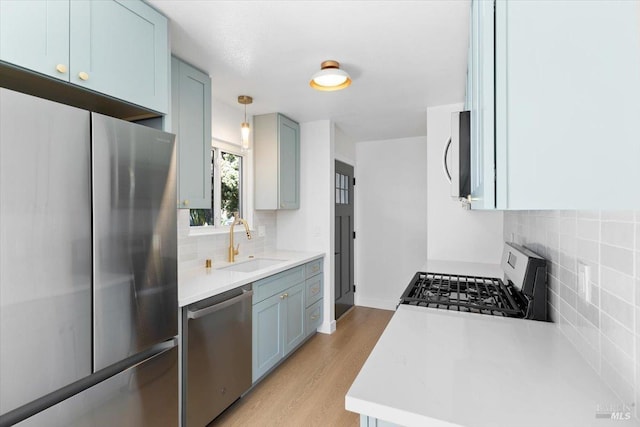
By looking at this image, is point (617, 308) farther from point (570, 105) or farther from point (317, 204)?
point (317, 204)

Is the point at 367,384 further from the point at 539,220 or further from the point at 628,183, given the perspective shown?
the point at 539,220

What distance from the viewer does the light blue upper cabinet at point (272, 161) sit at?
319cm

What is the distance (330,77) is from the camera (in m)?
2.07

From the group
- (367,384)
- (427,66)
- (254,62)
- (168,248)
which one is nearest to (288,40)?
(254,62)

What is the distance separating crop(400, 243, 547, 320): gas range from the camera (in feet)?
4.40

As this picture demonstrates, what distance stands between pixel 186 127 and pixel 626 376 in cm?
227

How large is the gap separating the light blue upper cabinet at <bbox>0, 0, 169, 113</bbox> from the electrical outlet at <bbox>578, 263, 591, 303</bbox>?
6.04 ft

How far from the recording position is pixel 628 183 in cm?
45

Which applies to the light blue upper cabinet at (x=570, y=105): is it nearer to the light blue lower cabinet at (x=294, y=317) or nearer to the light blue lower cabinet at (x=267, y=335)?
the light blue lower cabinet at (x=267, y=335)

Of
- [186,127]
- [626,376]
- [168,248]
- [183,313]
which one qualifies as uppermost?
[186,127]

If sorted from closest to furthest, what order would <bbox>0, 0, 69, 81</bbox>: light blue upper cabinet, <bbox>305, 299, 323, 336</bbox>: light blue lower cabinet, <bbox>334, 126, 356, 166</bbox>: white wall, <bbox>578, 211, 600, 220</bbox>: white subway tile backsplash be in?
<bbox>578, 211, 600, 220</bbox>: white subway tile backsplash
<bbox>0, 0, 69, 81</bbox>: light blue upper cabinet
<bbox>305, 299, 323, 336</bbox>: light blue lower cabinet
<bbox>334, 126, 356, 166</bbox>: white wall

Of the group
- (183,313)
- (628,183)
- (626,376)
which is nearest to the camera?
(628,183)

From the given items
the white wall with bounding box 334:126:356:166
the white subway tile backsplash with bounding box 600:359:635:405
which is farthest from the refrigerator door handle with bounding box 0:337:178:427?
the white wall with bounding box 334:126:356:166

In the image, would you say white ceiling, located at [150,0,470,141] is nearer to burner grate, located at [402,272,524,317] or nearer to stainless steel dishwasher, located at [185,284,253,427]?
burner grate, located at [402,272,524,317]
